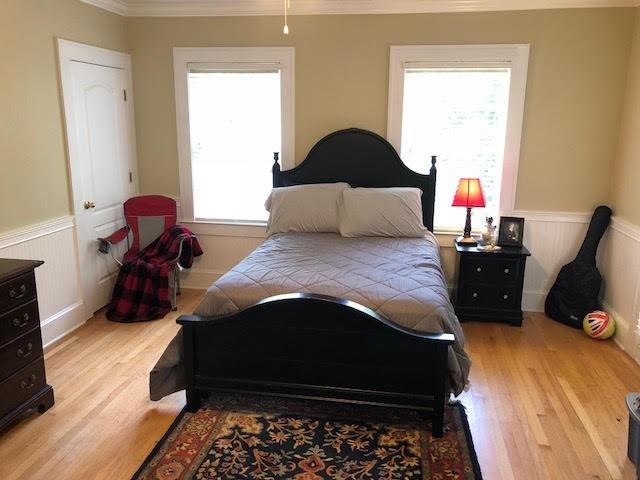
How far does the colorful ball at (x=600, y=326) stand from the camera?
355 cm

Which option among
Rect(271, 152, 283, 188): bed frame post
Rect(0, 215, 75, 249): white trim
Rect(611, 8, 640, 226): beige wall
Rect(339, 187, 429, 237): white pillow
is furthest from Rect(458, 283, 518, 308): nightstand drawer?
Rect(0, 215, 75, 249): white trim

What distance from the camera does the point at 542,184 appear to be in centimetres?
399

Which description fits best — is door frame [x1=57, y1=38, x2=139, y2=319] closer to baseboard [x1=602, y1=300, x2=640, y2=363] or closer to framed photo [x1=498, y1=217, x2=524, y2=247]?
framed photo [x1=498, y1=217, x2=524, y2=247]

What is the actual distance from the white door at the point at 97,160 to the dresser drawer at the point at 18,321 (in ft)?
3.98

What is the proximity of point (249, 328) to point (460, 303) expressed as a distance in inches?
79.0

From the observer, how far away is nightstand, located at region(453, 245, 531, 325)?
12.4ft

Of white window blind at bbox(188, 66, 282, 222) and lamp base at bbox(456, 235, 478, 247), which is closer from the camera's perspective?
lamp base at bbox(456, 235, 478, 247)

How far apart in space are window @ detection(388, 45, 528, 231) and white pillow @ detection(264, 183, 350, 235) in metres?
0.74

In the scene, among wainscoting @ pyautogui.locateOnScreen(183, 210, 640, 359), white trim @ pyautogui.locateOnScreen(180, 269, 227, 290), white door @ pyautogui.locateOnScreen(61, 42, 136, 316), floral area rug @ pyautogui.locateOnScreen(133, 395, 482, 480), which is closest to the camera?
floral area rug @ pyautogui.locateOnScreen(133, 395, 482, 480)

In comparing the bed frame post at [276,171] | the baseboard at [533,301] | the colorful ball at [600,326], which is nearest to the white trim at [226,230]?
the bed frame post at [276,171]

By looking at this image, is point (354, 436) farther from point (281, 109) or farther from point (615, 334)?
point (281, 109)

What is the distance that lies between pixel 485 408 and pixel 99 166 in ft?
10.7

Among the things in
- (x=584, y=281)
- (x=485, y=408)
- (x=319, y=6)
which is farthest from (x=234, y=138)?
(x=584, y=281)

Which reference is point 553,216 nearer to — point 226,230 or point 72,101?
point 226,230
